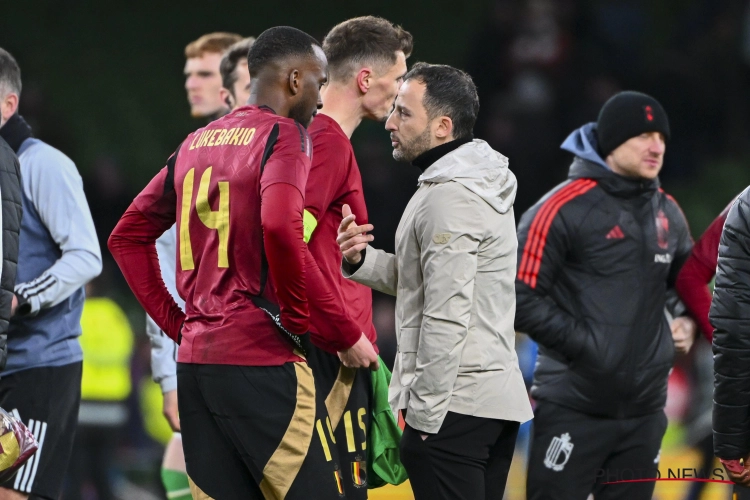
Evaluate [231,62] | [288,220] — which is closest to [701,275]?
[288,220]

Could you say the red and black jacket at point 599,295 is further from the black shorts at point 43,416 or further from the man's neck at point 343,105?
the black shorts at point 43,416

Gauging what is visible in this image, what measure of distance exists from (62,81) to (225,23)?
189 cm

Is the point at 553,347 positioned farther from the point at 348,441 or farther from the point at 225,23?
the point at 225,23

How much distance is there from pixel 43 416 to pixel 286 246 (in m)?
1.74

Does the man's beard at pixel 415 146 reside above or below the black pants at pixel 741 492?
above

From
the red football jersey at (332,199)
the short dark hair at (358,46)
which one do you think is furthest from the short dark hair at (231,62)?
the red football jersey at (332,199)

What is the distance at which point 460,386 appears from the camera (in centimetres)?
329

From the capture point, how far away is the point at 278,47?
3.27 meters

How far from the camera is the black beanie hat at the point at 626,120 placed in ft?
14.8

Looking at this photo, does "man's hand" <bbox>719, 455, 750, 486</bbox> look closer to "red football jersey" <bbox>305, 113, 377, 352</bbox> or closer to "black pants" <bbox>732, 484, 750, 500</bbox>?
"black pants" <bbox>732, 484, 750, 500</bbox>

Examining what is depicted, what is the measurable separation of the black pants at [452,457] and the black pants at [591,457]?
107cm

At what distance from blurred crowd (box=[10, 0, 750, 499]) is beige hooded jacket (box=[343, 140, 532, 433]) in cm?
625

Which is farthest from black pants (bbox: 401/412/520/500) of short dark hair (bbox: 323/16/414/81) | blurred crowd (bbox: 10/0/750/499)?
blurred crowd (bbox: 10/0/750/499)

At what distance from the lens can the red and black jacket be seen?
4.34 m
